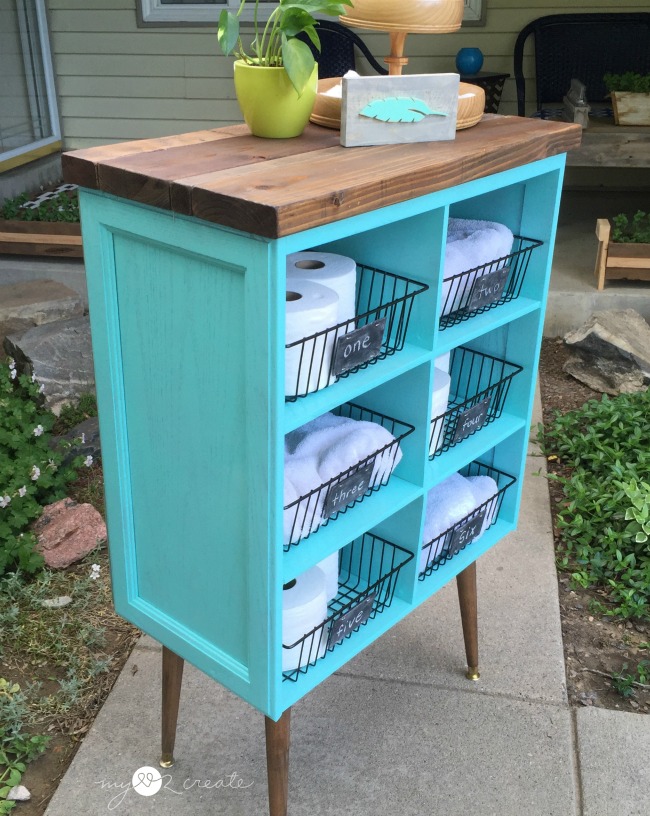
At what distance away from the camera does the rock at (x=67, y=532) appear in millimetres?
2881

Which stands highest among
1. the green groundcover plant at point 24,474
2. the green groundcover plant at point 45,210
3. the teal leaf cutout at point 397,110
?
the teal leaf cutout at point 397,110

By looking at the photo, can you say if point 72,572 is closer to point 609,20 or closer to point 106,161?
point 106,161

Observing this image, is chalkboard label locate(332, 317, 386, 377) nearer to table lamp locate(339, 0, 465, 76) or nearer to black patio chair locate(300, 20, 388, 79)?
table lamp locate(339, 0, 465, 76)

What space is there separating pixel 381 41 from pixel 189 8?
134cm

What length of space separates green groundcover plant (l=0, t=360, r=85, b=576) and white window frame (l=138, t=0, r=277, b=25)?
3455 millimetres

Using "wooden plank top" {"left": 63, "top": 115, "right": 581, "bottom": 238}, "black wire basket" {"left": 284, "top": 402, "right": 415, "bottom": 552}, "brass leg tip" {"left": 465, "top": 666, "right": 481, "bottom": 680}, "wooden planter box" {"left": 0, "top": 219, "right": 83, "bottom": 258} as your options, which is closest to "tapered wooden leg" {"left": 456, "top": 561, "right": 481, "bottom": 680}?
"brass leg tip" {"left": 465, "top": 666, "right": 481, "bottom": 680}

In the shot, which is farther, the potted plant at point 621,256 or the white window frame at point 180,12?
the white window frame at point 180,12

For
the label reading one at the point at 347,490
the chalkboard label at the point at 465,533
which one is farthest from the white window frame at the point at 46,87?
the label reading one at the point at 347,490

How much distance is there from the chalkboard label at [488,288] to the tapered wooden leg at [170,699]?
3.25 ft

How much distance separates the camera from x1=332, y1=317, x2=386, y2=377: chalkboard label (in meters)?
1.45

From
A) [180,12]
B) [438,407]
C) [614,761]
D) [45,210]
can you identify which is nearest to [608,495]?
[614,761]

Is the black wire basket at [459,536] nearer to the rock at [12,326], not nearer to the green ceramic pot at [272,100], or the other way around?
the green ceramic pot at [272,100]

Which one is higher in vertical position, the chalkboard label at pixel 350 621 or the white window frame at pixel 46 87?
the white window frame at pixel 46 87
